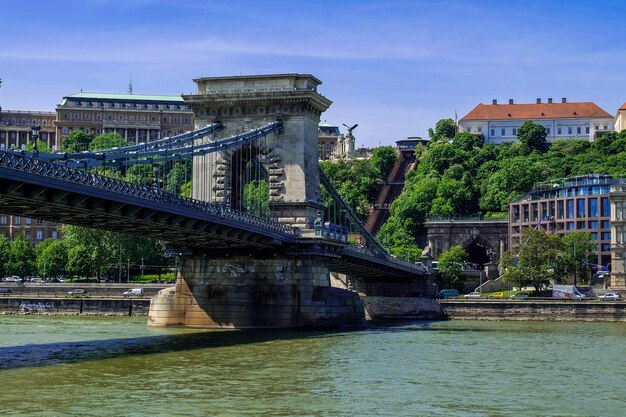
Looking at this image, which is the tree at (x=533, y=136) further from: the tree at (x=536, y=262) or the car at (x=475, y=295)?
the tree at (x=536, y=262)

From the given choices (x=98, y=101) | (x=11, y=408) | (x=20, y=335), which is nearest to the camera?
(x=11, y=408)

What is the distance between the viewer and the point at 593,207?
392ft

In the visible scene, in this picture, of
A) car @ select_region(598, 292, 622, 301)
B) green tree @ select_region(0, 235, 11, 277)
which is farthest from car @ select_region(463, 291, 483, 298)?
green tree @ select_region(0, 235, 11, 277)

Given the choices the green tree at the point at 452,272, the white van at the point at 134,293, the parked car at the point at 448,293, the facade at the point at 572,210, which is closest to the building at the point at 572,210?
the facade at the point at 572,210

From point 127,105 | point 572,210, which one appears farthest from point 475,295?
point 127,105

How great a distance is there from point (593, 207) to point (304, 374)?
8354 cm

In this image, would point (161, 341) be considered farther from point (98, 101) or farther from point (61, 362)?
point (98, 101)

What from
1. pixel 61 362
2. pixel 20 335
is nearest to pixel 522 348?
pixel 61 362

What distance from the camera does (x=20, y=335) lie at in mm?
62531

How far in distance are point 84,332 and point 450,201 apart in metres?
A: 91.6

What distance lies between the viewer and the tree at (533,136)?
178m

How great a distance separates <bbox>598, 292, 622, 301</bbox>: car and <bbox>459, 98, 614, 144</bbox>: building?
89466 millimetres

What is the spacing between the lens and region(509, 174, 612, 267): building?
4665 inches

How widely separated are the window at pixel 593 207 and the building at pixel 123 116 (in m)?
89.6
